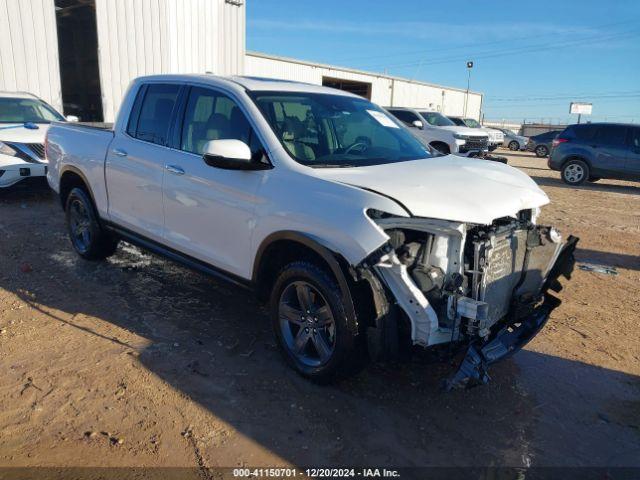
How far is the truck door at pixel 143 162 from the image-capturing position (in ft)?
14.5

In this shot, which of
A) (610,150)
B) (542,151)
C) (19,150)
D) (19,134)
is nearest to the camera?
(19,150)

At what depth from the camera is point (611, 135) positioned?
13797 mm

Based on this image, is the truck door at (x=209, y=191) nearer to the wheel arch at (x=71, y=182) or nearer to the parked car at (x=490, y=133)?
the wheel arch at (x=71, y=182)

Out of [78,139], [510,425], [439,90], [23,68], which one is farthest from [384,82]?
[510,425]

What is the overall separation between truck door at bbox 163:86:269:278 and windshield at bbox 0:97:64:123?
6865 mm

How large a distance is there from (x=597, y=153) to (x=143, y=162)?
13.0 m

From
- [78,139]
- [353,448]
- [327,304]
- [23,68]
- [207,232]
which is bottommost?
[353,448]

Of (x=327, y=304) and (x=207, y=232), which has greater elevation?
(x=207, y=232)

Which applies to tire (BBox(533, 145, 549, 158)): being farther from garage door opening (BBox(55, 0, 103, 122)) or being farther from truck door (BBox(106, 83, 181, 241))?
truck door (BBox(106, 83, 181, 241))

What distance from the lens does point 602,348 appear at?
4.15 m

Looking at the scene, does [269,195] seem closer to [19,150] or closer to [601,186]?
[19,150]

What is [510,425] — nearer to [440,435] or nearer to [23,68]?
[440,435]

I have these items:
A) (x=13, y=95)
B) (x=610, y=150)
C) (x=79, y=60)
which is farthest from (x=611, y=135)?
(x=79, y=60)

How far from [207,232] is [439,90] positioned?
4231 centimetres
